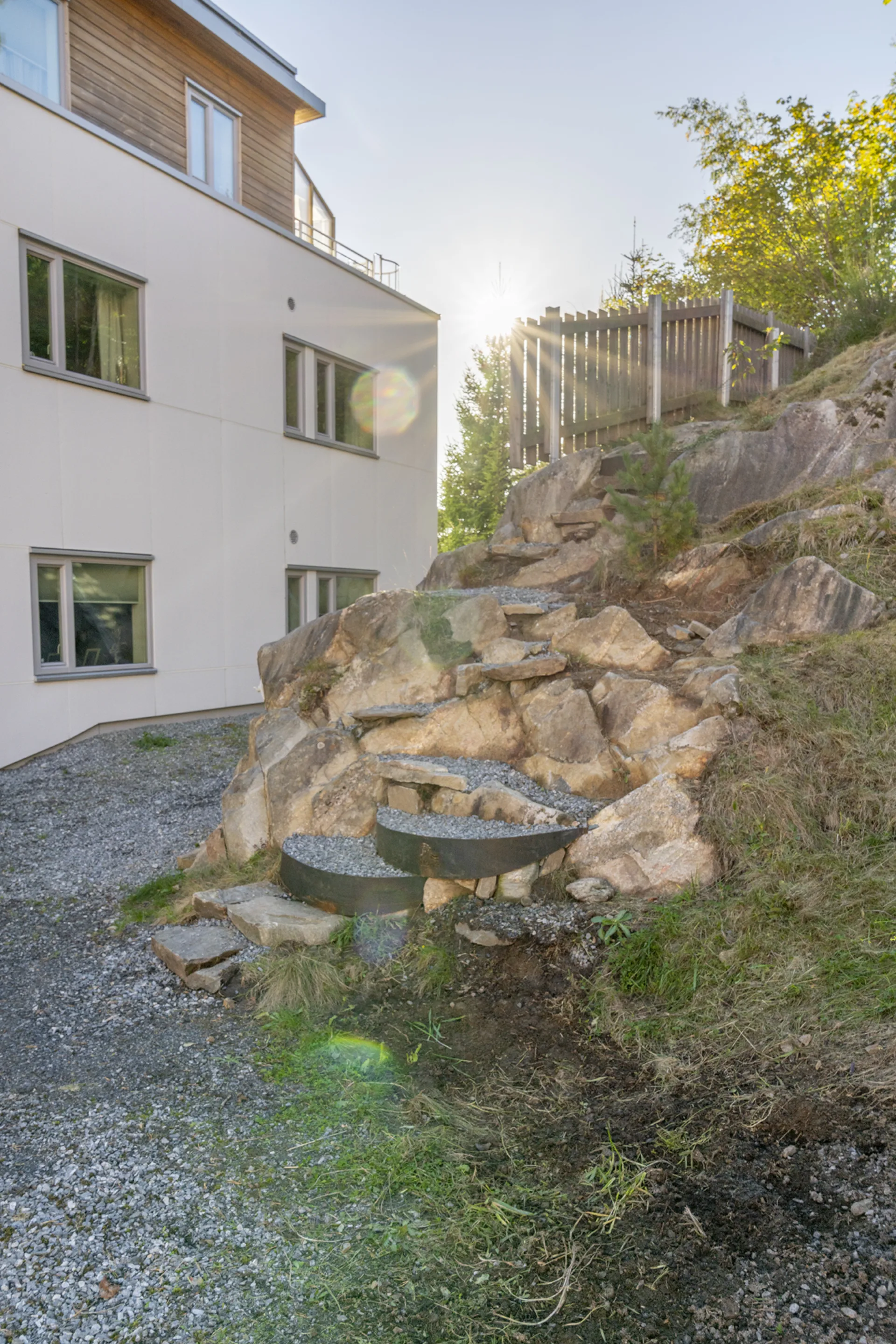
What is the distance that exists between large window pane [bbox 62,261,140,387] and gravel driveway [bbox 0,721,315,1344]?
610 centimetres

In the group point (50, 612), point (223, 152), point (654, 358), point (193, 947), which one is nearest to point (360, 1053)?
point (193, 947)

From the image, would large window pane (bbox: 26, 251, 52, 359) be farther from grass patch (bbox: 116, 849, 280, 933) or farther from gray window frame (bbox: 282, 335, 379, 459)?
grass patch (bbox: 116, 849, 280, 933)

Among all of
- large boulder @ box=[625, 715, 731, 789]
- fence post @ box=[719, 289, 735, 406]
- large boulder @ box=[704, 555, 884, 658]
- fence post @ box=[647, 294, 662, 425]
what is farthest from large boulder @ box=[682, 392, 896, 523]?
large boulder @ box=[625, 715, 731, 789]

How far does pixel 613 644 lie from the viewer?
5.84 meters

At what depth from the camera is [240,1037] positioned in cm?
398

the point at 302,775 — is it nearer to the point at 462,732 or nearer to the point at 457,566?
the point at 462,732

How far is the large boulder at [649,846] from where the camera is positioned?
439cm

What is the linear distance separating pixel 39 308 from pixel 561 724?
25.5 feet

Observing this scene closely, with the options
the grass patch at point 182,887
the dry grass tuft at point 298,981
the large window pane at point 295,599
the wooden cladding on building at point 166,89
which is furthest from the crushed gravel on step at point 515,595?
the wooden cladding on building at point 166,89

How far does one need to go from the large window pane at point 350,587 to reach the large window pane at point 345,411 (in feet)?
6.99

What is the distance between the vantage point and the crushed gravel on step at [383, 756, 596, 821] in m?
4.90

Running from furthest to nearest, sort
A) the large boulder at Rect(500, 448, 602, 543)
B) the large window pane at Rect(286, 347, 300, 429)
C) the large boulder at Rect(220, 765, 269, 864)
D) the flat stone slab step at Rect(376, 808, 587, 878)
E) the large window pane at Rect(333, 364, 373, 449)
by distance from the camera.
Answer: the large window pane at Rect(333, 364, 373, 449), the large window pane at Rect(286, 347, 300, 429), the large boulder at Rect(500, 448, 602, 543), the large boulder at Rect(220, 765, 269, 864), the flat stone slab step at Rect(376, 808, 587, 878)

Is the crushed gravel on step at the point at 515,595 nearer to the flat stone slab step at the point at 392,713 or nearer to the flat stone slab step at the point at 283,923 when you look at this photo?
the flat stone slab step at the point at 392,713

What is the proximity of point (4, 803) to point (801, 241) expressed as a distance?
1609 cm
